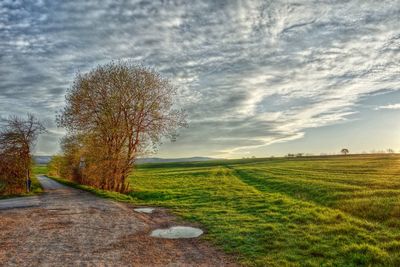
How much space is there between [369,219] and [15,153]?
30.1 m

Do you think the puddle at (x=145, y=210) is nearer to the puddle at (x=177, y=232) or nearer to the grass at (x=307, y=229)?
the grass at (x=307, y=229)

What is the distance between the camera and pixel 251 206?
22.5 meters

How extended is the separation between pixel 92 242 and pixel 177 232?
3928mm

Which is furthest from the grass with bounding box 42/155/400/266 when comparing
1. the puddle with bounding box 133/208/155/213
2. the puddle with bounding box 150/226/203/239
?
the puddle with bounding box 133/208/155/213

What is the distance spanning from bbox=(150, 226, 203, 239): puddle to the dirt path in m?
0.58

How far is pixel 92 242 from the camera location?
1286 centimetres

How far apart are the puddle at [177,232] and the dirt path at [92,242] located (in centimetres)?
58

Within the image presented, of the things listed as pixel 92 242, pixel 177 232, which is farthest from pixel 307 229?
pixel 92 242

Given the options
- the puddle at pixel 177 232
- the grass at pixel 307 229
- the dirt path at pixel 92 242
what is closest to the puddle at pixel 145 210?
the grass at pixel 307 229

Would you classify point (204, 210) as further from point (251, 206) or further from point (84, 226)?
point (84, 226)

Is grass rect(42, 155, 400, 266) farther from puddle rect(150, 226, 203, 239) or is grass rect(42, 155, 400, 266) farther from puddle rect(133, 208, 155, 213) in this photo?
puddle rect(133, 208, 155, 213)

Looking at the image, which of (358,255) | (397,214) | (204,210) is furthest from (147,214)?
(397,214)

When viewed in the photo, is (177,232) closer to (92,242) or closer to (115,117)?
(92,242)

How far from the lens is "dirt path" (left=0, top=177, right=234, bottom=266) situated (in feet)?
35.0
